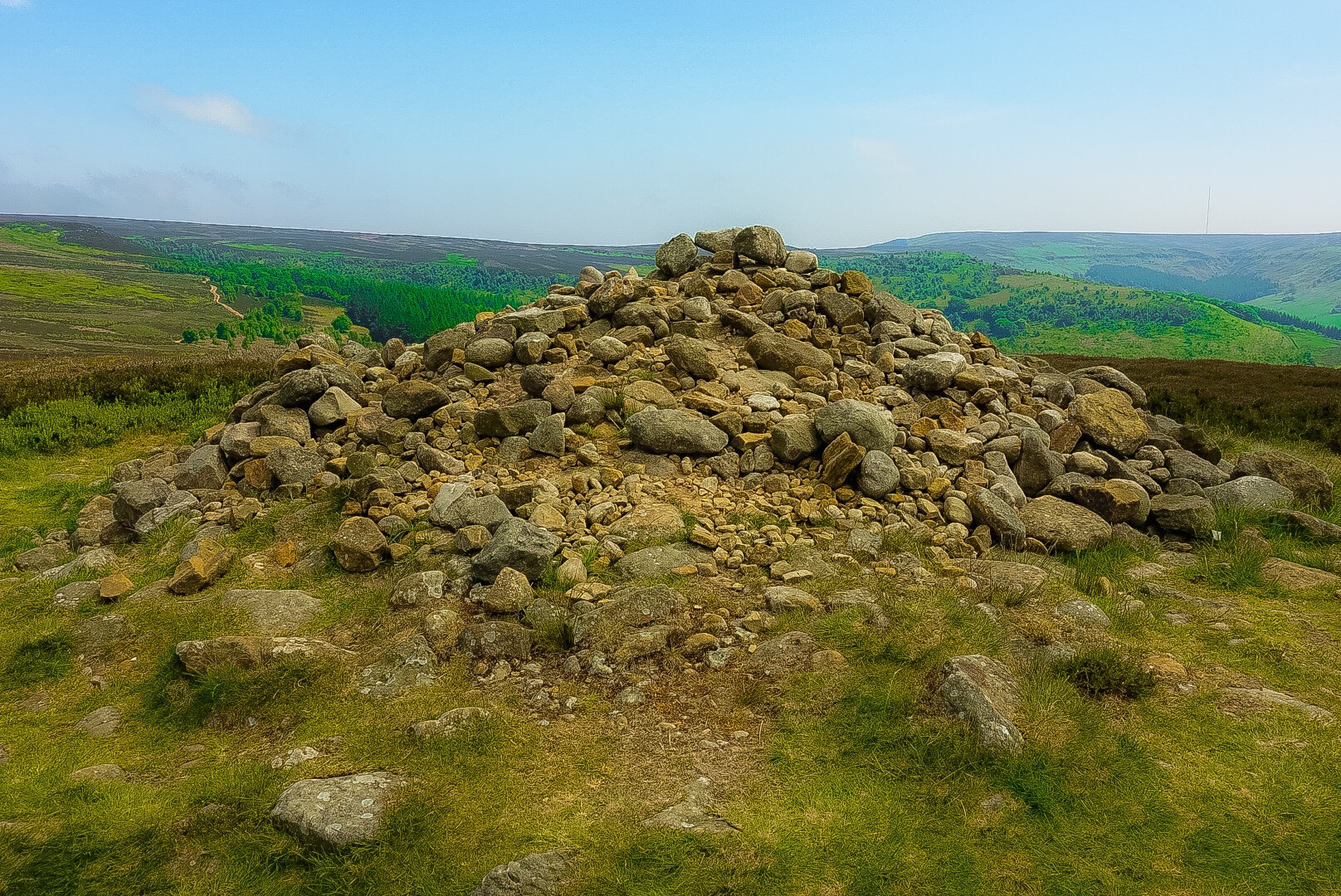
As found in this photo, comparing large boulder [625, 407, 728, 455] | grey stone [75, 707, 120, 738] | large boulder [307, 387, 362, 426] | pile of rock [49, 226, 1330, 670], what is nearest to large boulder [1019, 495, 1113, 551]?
pile of rock [49, 226, 1330, 670]

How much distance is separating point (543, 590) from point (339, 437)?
20.6 feet

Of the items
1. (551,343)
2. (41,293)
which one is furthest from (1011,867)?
(41,293)

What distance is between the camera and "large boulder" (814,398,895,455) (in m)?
9.90

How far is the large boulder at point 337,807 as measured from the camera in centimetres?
458

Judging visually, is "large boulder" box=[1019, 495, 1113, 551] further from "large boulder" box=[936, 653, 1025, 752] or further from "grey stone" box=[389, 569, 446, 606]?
"grey stone" box=[389, 569, 446, 606]

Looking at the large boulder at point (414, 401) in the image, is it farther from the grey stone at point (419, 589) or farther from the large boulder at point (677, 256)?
the large boulder at point (677, 256)

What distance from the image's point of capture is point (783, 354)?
12.4 meters

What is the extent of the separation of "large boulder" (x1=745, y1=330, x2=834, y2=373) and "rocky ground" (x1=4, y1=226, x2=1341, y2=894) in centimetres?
10

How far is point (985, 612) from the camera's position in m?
7.11

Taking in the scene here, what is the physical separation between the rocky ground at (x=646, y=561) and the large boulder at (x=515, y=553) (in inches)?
2.7

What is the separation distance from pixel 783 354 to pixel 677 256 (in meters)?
4.55

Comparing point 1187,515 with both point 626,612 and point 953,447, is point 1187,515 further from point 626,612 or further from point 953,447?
point 626,612

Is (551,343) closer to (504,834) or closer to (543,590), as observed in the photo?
(543,590)

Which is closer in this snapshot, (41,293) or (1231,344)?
(1231,344)
